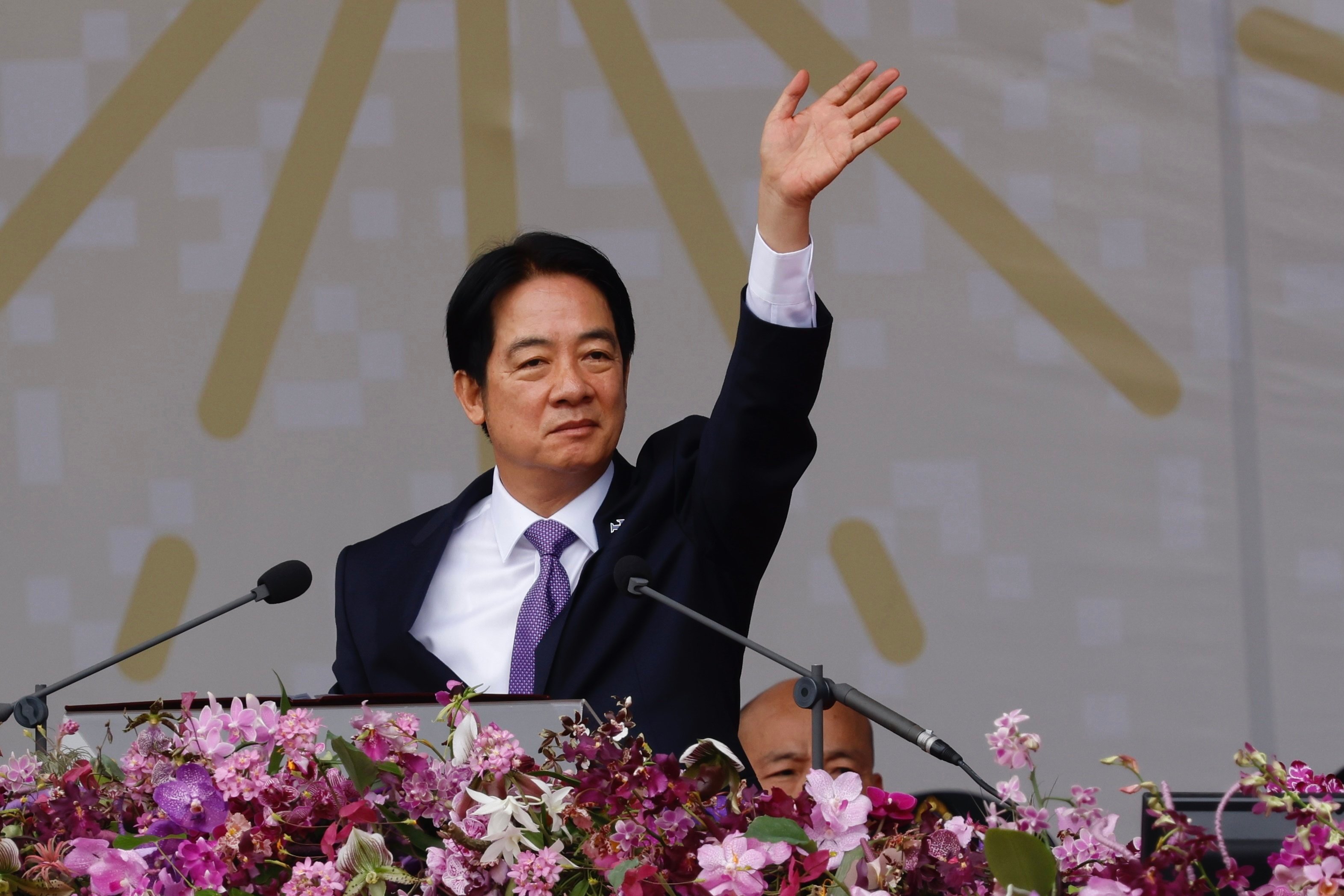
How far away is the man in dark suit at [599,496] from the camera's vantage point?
1.61 meters

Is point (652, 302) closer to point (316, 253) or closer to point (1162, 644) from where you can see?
point (316, 253)

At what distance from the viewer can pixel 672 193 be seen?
2879 mm

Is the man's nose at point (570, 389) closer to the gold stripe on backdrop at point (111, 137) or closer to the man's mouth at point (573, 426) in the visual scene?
the man's mouth at point (573, 426)

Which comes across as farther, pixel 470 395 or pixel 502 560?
pixel 470 395

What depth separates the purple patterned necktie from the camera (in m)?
1.65

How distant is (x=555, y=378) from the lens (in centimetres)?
175

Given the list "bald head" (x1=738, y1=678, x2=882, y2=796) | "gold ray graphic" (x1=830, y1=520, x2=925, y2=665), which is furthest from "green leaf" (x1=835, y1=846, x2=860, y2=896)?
"gold ray graphic" (x1=830, y1=520, x2=925, y2=665)

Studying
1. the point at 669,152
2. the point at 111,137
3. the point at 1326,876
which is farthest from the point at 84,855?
the point at 111,137

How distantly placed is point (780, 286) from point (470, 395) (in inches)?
19.7

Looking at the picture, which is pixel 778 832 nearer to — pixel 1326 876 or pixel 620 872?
pixel 620 872

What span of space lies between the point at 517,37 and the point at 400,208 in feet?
1.34

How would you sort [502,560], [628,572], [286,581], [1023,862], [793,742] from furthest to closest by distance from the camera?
[793,742] < [502,560] < [286,581] < [628,572] < [1023,862]

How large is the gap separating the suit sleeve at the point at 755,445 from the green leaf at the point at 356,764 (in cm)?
80

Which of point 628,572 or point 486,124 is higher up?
point 486,124
